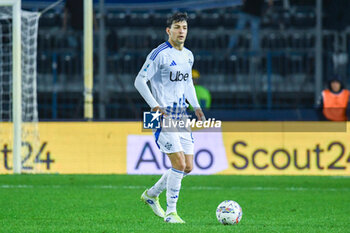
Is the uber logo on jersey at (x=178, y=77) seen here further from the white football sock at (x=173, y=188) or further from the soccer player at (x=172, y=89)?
the white football sock at (x=173, y=188)

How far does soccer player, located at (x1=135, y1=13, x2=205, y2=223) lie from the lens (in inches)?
310

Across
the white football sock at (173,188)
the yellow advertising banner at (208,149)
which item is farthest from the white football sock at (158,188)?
the yellow advertising banner at (208,149)

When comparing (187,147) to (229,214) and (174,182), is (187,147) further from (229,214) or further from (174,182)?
(229,214)

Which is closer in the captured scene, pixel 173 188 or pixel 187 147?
pixel 173 188

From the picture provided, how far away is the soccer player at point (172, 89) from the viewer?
787 cm

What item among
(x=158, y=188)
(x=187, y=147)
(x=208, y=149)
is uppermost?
(x=187, y=147)

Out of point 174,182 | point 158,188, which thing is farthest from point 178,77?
point 158,188

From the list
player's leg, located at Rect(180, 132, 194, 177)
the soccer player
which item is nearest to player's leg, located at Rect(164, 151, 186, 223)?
the soccer player

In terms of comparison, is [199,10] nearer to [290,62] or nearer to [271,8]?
[271,8]

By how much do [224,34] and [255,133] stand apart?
6.66m

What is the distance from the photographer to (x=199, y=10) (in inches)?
862

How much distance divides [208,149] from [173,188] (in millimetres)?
6713

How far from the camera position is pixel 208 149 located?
14.6 metres

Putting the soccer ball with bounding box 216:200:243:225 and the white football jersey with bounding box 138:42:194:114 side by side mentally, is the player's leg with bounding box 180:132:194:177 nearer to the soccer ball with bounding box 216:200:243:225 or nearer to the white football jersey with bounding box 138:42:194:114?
the white football jersey with bounding box 138:42:194:114
